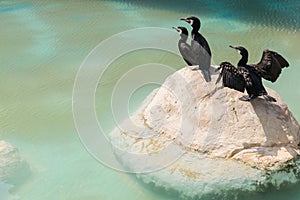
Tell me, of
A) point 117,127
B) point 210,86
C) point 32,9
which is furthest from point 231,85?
point 32,9

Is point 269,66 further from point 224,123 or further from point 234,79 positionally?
point 224,123

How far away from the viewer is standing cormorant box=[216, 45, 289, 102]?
3404mm

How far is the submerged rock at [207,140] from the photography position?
3.30 m

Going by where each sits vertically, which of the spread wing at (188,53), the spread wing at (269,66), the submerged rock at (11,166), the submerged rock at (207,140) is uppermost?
the spread wing at (269,66)

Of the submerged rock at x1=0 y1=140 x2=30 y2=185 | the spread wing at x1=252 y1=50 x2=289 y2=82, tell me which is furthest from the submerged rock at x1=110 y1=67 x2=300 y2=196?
the submerged rock at x1=0 y1=140 x2=30 y2=185

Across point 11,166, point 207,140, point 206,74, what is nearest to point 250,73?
point 206,74

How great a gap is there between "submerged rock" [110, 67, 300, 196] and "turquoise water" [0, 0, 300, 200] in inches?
6.1

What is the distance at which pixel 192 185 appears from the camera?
10.8 feet

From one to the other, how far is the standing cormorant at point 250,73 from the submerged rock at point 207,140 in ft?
0.42

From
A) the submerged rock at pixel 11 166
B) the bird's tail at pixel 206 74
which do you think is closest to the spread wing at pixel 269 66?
the bird's tail at pixel 206 74

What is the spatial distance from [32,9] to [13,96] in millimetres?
3626

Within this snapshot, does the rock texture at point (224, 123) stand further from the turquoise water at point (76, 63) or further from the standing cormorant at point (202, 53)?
the turquoise water at point (76, 63)

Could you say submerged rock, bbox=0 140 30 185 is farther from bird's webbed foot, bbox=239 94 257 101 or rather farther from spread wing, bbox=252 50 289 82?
spread wing, bbox=252 50 289 82

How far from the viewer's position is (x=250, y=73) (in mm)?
3502
